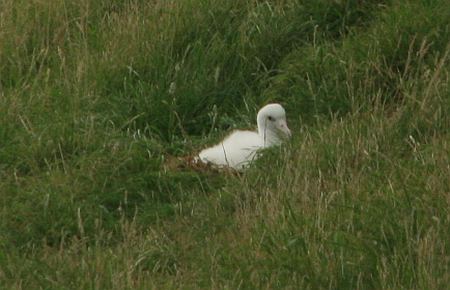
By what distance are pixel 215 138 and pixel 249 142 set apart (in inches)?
15.7

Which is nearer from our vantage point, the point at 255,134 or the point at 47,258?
the point at 47,258

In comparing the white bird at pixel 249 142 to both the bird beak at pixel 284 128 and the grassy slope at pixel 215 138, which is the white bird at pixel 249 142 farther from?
the grassy slope at pixel 215 138

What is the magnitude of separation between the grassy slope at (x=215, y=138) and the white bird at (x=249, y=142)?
0.20 metres

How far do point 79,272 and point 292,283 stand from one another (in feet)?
3.26

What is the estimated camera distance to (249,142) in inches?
366

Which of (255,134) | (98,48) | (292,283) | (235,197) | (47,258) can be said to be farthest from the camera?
(98,48)

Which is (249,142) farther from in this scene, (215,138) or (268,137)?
(215,138)

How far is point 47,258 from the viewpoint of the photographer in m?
7.57

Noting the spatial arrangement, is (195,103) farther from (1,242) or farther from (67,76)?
(1,242)

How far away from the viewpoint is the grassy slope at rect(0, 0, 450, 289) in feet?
23.2

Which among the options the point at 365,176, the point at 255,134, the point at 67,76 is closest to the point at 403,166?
the point at 365,176

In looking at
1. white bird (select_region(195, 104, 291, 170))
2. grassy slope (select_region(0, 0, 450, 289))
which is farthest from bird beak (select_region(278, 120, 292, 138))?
grassy slope (select_region(0, 0, 450, 289))

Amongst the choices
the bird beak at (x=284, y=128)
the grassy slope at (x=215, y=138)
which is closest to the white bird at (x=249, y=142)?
the bird beak at (x=284, y=128)

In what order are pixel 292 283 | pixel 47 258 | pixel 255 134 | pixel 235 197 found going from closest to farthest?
1. pixel 292 283
2. pixel 47 258
3. pixel 235 197
4. pixel 255 134
